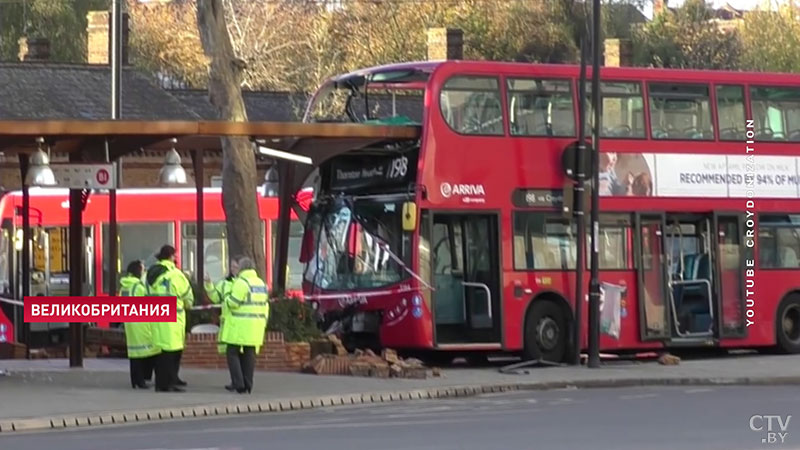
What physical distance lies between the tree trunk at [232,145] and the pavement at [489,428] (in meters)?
5.63

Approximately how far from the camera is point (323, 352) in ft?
74.8

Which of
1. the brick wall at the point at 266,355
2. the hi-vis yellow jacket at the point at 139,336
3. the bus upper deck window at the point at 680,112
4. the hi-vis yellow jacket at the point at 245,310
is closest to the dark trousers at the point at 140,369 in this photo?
the hi-vis yellow jacket at the point at 139,336

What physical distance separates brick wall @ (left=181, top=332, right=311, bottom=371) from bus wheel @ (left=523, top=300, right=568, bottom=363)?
11.7ft

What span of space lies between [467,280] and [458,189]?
1422mm

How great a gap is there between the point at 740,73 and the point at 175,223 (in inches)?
490

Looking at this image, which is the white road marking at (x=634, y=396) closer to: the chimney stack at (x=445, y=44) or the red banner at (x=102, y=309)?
the red banner at (x=102, y=309)

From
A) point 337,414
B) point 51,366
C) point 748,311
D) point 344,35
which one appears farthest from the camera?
point 344,35

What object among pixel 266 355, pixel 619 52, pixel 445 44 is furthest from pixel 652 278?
pixel 619 52

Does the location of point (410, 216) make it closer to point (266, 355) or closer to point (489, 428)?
point (266, 355)

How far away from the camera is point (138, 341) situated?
19.2 metres

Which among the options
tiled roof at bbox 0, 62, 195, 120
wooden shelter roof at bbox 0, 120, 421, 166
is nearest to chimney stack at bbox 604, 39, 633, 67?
tiled roof at bbox 0, 62, 195, 120

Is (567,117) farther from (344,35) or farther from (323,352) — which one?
(344,35)

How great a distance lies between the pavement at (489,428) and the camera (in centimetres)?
1410

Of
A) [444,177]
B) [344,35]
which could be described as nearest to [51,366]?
[444,177]
